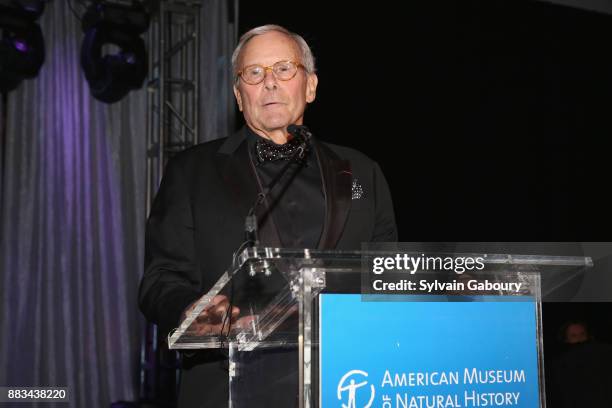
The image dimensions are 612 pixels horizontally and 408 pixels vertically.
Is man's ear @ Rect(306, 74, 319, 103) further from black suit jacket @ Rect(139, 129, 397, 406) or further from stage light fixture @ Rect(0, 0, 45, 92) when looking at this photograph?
stage light fixture @ Rect(0, 0, 45, 92)

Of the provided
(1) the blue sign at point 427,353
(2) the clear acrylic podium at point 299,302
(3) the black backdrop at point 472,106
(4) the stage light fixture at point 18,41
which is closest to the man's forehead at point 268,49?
(2) the clear acrylic podium at point 299,302

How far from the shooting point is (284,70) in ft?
7.48

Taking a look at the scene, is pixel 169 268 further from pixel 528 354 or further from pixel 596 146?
pixel 596 146

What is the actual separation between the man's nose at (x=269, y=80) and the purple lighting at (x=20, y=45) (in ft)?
11.0

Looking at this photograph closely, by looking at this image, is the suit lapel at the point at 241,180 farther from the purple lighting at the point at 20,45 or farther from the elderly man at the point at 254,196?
the purple lighting at the point at 20,45

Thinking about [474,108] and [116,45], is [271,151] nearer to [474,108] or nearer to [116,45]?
[116,45]

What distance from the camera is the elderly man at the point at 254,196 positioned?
76.8 inches

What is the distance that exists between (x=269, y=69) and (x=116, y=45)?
11.5 feet

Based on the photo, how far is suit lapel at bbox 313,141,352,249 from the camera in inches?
81.8

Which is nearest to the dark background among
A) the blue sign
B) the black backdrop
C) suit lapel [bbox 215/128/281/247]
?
the black backdrop

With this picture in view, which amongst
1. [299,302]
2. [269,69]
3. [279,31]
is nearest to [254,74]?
[269,69]

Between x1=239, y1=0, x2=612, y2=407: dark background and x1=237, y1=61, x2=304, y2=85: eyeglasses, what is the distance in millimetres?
3615

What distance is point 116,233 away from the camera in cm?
→ 574

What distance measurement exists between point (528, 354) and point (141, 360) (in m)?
4.56
